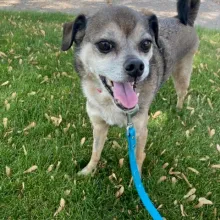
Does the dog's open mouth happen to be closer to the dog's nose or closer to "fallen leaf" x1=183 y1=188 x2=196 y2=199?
the dog's nose

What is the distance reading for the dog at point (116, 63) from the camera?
2.81 m

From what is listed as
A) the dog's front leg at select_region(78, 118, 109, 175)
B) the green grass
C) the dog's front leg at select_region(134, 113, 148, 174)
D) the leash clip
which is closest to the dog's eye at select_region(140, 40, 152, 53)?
the leash clip

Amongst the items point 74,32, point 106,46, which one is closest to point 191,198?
point 106,46

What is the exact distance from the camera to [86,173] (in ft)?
11.5

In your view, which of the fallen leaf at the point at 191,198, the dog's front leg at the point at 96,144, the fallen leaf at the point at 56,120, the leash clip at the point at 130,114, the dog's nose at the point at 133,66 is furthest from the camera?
the fallen leaf at the point at 56,120

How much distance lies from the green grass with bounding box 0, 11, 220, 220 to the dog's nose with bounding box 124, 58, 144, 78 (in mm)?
1184

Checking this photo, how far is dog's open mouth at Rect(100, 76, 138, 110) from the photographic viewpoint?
2.80 meters

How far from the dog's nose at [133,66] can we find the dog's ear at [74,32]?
24.1 inches

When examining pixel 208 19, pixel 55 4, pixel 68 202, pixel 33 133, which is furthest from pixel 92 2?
pixel 68 202

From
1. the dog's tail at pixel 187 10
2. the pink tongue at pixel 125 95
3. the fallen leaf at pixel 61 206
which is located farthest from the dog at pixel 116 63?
the dog's tail at pixel 187 10

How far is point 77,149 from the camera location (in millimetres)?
3830

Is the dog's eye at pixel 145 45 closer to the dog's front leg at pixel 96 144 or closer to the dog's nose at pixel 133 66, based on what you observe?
the dog's nose at pixel 133 66

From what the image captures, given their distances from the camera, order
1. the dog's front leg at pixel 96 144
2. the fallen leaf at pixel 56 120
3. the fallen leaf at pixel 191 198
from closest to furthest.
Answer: the fallen leaf at pixel 191 198, the dog's front leg at pixel 96 144, the fallen leaf at pixel 56 120

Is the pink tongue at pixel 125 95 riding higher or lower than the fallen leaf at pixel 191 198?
higher
